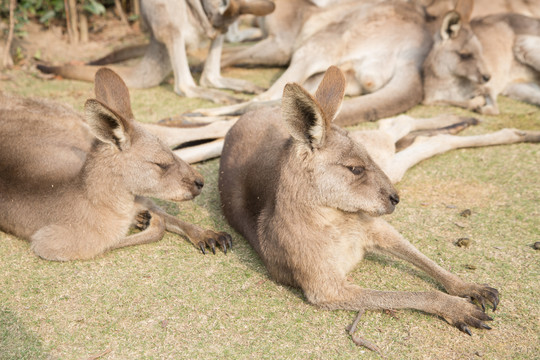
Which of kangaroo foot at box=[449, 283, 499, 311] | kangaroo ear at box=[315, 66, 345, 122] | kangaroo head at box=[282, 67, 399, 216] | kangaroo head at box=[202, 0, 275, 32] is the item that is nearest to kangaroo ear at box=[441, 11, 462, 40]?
kangaroo head at box=[202, 0, 275, 32]

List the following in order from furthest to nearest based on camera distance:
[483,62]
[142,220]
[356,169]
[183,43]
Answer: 1. [183,43]
2. [483,62]
3. [142,220]
4. [356,169]

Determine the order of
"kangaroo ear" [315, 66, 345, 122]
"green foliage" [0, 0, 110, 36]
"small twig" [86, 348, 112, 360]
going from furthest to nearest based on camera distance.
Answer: "green foliage" [0, 0, 110, 36] → "kangaroo ear" [315, 66, 345, 122] → "small twig" [86, 348, 112, 360]

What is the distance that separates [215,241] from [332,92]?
1.00 m

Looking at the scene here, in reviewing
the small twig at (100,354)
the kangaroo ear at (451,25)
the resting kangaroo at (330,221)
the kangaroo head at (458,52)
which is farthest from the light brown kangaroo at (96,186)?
the kangaroo ear at (451,25)

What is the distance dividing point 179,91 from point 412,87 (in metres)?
2.13

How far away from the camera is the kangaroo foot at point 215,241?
2.96m

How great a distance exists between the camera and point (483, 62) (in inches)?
186

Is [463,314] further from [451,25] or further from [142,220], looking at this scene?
[451,25]

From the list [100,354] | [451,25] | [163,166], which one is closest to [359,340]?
[100,354]

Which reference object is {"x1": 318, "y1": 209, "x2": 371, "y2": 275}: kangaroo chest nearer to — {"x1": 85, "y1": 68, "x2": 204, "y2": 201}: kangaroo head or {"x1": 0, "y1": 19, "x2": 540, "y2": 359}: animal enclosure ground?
{"x1": 0, "y1": 19, "x2": 540, "y2": 359}: animal enclosure ground

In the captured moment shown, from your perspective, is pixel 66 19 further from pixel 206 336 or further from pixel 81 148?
pixel 206 336

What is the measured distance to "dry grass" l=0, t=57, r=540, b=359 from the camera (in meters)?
2.29

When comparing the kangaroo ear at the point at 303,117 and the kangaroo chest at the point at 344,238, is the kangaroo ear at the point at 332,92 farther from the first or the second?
the kangaroo chest at the point at 344,238

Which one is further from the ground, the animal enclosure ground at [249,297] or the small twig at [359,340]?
the small twig at [359,340]
